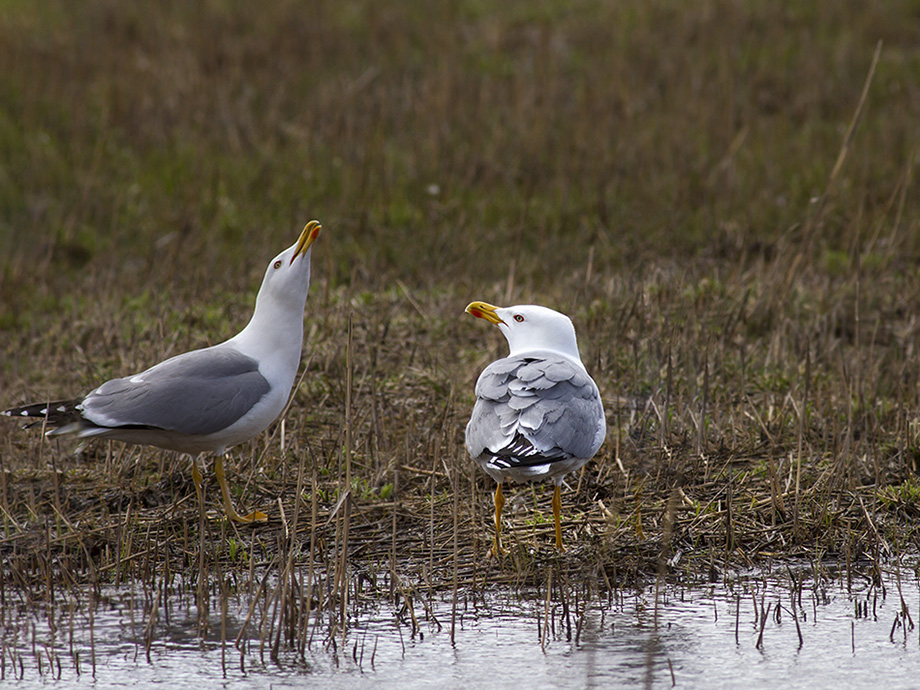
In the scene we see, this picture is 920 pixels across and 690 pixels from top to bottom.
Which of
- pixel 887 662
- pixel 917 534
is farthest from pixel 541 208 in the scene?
pixel 887 662

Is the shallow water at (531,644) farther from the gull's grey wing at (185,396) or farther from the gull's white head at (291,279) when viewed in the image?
the gull's white head at (291,279)

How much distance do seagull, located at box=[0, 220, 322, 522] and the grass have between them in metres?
0.35

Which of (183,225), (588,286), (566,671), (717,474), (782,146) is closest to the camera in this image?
(566,671)

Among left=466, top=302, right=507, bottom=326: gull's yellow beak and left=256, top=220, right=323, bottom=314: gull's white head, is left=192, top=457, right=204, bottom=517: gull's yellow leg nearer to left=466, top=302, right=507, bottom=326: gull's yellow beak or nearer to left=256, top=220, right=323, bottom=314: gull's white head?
left=256, top=220, right=323, bottom=314: gull's white head

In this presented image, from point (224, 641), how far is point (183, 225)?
640 centimetres

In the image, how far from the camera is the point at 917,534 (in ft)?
17.0

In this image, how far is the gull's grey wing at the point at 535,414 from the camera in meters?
4.54

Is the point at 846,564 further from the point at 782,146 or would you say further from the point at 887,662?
the point at 782,146

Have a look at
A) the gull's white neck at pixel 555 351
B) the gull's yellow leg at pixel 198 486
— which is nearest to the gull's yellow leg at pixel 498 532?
the gull's white neck at pixel 555 351

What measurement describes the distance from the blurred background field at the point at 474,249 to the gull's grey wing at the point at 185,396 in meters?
0.38

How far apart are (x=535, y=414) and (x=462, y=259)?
482 cm

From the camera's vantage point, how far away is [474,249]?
9594mm

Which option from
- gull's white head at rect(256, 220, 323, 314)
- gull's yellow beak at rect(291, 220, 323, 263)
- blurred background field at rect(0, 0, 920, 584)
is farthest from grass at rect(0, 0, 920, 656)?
gull's yellow beak at rect(291, 220, 323, 263)

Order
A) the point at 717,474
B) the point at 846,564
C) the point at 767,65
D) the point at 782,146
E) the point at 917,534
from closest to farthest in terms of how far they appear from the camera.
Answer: the point at 846,564 < the point at 917,534 < the point at 717,474 < the point at 782,146 < the point at 767,65
